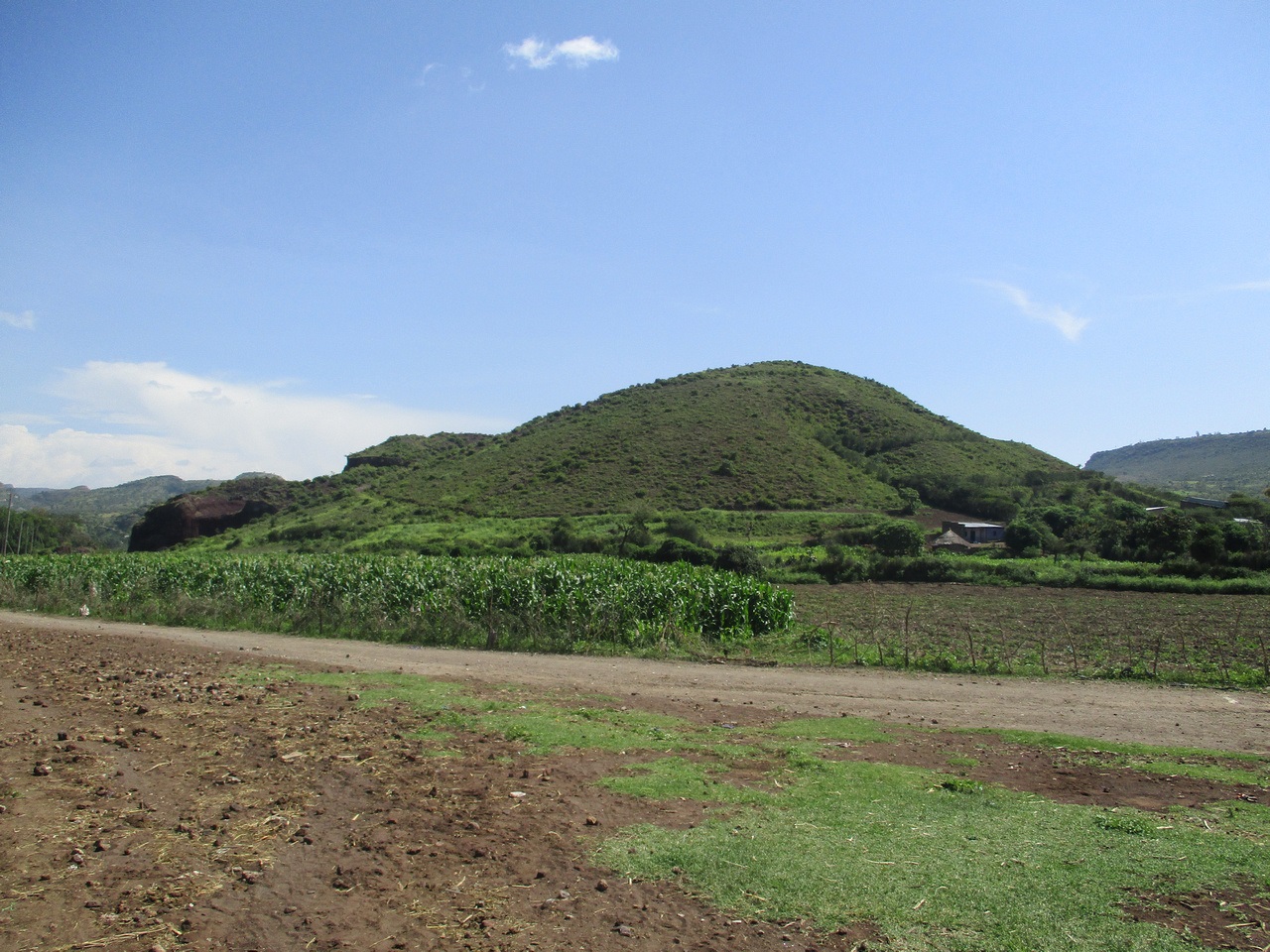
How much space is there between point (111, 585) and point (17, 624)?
5435 millimetres

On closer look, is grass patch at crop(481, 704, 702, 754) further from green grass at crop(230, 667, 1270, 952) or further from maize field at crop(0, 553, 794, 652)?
maize field at crop(0, 553, 794, 652)

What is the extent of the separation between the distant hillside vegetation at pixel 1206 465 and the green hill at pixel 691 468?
65.8m

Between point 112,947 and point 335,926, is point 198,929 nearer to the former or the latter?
point 112,947

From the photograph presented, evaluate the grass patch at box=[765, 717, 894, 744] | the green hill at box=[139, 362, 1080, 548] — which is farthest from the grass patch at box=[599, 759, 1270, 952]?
the green hill at box=[139, 362, 1080, 548]

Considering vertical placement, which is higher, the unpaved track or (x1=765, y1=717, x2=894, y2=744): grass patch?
(x1=765, y1=717, x2=894, y2=744): grass patch

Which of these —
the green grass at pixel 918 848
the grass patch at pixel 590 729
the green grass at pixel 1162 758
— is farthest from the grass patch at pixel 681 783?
the green grass at pixel 1162 758

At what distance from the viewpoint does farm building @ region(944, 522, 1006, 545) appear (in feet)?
189

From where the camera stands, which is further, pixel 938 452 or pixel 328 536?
pixel 938 452

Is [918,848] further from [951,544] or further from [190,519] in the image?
[190,519]

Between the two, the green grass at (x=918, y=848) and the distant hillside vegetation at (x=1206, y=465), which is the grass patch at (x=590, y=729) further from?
the distant hillside vegetation at (x=1206, y=465)

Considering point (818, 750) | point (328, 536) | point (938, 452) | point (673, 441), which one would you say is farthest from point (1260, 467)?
point (818, 750)

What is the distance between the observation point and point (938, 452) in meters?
80.3

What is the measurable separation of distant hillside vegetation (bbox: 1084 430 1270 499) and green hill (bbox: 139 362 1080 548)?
216 ft

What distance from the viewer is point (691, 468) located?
72.6 m
